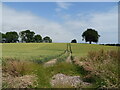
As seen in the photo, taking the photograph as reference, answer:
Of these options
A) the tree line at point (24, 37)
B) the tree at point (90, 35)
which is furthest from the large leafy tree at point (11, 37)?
the tree at point (90, 35)

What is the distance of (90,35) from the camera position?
8.16 metres

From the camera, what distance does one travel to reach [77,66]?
6.52m

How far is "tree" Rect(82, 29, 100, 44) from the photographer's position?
8055mm

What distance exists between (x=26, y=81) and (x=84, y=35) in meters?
4.70

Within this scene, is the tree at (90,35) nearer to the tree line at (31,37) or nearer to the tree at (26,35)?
the tree line at (31,37)

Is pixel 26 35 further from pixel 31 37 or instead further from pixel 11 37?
pixel 11 37

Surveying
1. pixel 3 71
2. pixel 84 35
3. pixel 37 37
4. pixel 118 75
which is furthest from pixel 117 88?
pixel 37 37

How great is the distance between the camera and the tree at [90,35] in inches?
317

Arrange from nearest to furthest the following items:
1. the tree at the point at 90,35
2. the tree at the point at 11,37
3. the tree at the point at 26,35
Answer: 1. the tree at the point at 90,35
2. the tree at the point at 26,35
3. the tree at the point at 11,37

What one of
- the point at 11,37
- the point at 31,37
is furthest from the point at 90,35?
the point at 11,37

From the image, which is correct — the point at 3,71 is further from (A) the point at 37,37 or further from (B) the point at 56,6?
(A) the point at 37,37

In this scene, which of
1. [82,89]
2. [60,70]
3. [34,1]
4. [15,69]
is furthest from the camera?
[60,70]

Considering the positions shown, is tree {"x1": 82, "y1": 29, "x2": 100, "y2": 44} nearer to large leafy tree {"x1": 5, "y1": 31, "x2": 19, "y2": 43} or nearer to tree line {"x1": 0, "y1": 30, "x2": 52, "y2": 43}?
tree line {"x1": 0, "y1": 30, "x2": 52, "y2": 43}

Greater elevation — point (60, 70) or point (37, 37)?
point (37, 37)
